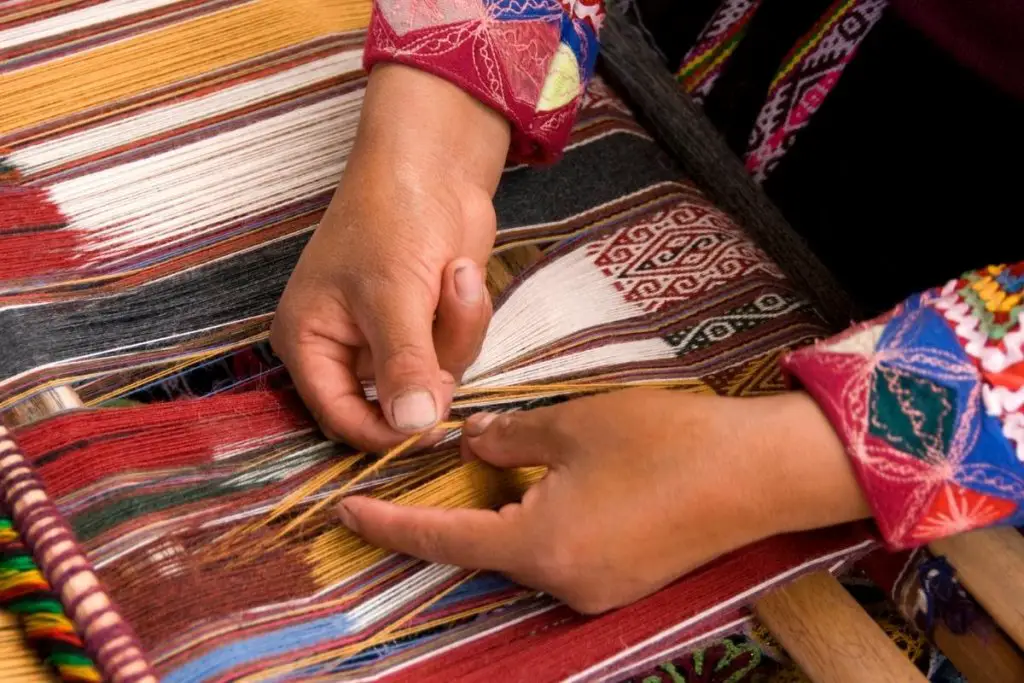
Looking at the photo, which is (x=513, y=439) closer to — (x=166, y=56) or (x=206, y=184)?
(x=206, y=184)

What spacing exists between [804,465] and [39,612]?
573 millimetres

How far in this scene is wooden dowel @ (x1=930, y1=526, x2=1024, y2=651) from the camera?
0.85 meters

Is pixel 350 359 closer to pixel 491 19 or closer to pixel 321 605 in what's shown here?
pixel 321 605

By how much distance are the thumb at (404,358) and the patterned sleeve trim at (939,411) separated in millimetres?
305

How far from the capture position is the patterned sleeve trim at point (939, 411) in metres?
0.76

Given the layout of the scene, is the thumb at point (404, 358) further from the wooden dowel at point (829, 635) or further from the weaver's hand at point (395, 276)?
the wooden dowel at point (829, 635)

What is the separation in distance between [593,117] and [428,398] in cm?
56

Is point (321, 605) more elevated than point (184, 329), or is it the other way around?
point (184, 329)

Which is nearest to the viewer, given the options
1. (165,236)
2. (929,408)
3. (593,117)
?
(929,408)

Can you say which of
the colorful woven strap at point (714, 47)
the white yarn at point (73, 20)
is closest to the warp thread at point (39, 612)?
the white yarn at point (73, 20)

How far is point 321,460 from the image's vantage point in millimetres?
904

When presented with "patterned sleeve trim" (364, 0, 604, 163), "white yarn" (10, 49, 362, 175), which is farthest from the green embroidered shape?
"white yarn" (10, 49, 362, 175)

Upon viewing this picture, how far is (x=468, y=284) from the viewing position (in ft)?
2.83

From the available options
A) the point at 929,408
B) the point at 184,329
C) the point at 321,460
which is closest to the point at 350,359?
the point at 321,460
